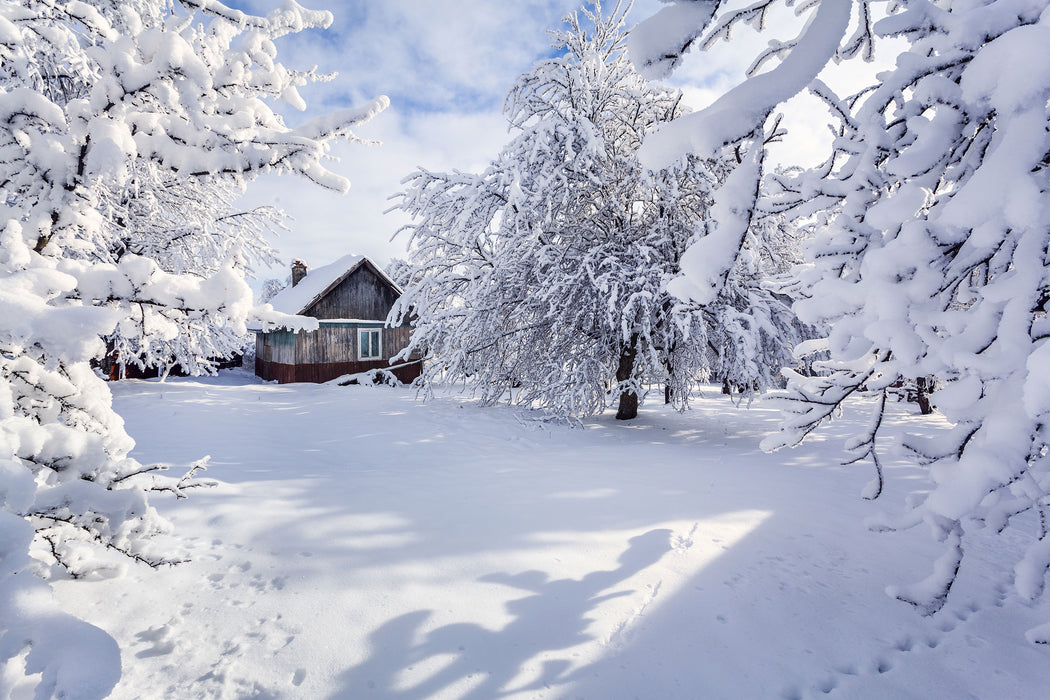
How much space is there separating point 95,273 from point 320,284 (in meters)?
19.0

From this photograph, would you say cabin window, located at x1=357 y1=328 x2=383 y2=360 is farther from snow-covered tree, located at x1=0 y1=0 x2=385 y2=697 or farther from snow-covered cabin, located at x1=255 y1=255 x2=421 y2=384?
snow-covered tree, located at x1=0 y1=0 x2=385 y2=697

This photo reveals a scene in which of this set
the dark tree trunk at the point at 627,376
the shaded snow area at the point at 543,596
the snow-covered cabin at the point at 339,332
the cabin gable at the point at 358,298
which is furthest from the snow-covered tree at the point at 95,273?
the cabin gable at the point at 358,298

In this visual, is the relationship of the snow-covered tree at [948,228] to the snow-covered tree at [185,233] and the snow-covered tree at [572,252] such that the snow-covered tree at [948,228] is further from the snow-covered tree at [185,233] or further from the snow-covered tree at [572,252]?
the snow-covered tree at [185,233]

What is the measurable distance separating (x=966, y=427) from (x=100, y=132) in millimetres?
4129

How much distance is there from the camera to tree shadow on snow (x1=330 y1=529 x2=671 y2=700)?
2021 mm

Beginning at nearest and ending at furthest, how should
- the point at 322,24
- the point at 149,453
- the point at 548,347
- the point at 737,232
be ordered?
the point at 737,232, the point at 322,24, the point at 149,453, the point at 548,347

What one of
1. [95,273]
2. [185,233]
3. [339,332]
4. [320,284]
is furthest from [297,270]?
[95,273]

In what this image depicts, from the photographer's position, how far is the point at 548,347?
30.9ft

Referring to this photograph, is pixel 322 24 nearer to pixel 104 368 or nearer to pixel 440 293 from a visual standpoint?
pixel 440 293

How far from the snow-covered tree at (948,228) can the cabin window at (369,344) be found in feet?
62.1

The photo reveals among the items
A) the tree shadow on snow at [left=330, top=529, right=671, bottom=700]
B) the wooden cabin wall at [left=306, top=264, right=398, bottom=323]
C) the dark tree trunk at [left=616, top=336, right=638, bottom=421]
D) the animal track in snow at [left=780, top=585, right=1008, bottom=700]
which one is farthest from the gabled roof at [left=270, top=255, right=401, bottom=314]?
the animal track in snow at [left=780, top=585, right=1008, bottom=700]

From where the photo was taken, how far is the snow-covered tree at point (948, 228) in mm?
1353

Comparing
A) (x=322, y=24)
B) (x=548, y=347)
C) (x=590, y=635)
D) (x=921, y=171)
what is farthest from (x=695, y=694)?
(x=548, y=347)

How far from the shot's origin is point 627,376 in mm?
9602
